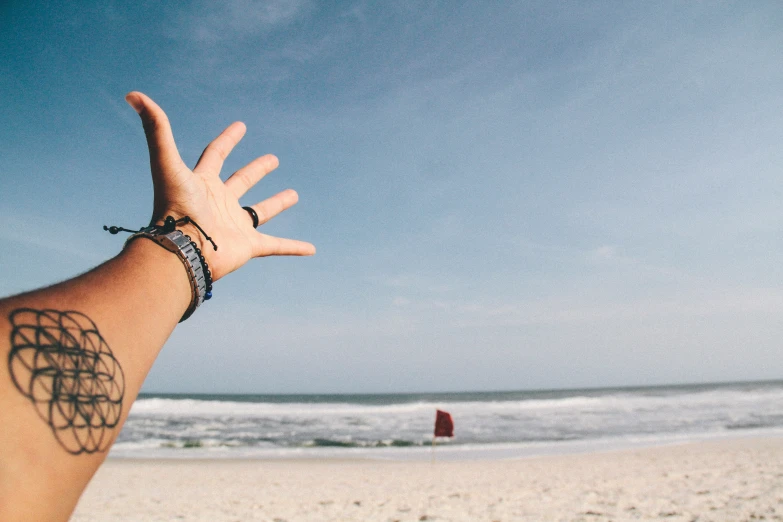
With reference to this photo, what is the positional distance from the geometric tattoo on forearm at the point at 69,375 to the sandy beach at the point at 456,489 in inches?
270

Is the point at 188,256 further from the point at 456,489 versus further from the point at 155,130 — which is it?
the point at 456,489

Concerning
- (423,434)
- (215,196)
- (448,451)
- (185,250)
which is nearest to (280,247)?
(215,196)

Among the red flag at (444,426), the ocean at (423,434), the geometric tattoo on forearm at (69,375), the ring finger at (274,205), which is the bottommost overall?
the ocean at (423,434)

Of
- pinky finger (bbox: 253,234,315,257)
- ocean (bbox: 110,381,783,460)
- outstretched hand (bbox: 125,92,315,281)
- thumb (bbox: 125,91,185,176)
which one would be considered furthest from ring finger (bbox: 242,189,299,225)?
ocean (bbox: 110,381,783,460)

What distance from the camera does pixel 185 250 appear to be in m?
1.33

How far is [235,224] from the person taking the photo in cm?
180

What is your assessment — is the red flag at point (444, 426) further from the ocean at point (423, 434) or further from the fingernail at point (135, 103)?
the fingernail at point (135, 103)

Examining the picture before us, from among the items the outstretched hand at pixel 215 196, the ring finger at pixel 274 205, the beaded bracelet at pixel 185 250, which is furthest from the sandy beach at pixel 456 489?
the beaded bracelet at pixel 185 250

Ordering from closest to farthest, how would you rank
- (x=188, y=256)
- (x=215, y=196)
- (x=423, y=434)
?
(x=188, y=256)
(x=215, y=196)
(x=423, y=434)

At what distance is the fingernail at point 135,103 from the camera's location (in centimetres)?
140

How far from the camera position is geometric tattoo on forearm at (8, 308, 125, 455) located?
2.48ft

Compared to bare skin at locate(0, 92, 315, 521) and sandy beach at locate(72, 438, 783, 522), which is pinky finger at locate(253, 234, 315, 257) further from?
sandy beach at locate(72, 438, 783, 522)

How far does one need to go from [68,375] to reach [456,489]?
9.18 metres

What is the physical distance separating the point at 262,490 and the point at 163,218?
9.01 metres
